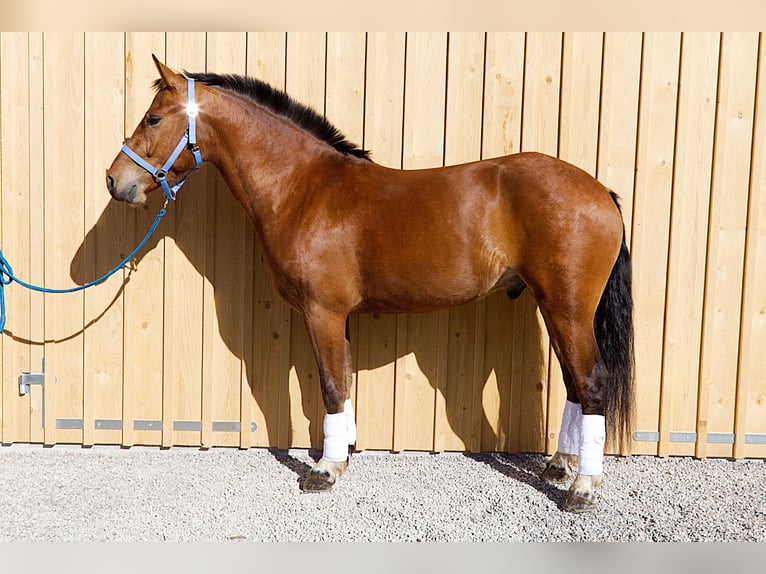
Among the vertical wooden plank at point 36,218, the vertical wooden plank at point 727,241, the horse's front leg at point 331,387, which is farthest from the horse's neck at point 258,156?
the vertical wooden plank at point 727,241

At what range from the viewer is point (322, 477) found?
3598 millimetres

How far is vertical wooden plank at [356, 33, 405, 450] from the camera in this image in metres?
4.05

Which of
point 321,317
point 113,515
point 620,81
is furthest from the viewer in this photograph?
point 620,81

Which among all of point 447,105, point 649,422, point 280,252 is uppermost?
point 447,105

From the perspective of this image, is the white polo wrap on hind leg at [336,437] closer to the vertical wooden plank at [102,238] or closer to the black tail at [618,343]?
the black tail at [618,343]

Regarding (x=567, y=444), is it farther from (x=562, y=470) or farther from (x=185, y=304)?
(x=185, y=304)

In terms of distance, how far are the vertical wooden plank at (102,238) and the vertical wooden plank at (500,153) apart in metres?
2.37

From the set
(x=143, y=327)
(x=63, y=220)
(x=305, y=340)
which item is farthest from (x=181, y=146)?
(x=305, y=340)

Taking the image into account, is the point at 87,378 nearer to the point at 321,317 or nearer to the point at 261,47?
the point at 321,317

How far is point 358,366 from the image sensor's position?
416cm

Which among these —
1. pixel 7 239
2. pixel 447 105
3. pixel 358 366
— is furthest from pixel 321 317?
pixel 7 239

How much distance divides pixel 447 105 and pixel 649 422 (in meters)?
2.42

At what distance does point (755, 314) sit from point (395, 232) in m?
2.46

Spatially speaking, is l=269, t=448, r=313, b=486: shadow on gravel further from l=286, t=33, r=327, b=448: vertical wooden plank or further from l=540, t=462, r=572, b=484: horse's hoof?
l=540, t=462, r=572, b=484: horse's hoof
